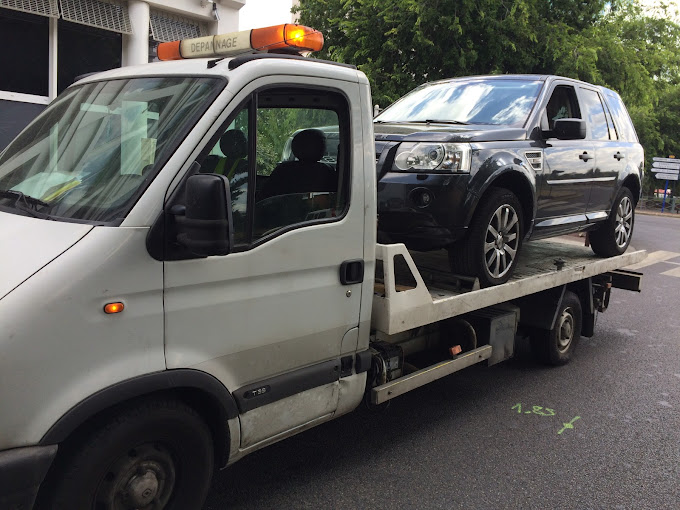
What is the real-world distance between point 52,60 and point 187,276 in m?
9.45

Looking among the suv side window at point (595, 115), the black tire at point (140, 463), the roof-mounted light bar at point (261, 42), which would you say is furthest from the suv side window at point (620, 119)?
the black tire at point (140, 463)

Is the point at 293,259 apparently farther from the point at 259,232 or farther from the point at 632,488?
the point at 632,488

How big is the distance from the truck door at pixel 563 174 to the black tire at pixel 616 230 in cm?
71

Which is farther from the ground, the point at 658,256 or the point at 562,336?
the point at 562,336

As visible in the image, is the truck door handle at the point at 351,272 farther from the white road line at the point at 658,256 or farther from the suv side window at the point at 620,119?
the white road line at the point at 658,256

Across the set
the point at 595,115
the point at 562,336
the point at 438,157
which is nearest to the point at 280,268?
the point at 438,157

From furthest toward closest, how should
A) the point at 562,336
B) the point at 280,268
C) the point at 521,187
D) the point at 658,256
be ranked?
1. the point at 658,256
2. the point at 562,336
3. the point at 521,187
4. the point at 280,268

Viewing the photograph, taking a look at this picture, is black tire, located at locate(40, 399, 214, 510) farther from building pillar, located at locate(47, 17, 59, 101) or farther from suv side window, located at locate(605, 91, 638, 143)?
building pillar, located at locate(47, 17, 59, 101)

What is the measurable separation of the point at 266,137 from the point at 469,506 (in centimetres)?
226

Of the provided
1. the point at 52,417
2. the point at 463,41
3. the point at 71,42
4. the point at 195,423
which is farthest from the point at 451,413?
the point at 463,41

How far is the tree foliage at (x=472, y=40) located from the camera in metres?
14.6

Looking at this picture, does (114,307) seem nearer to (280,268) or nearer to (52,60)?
(280,268)

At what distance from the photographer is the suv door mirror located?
16.5ft

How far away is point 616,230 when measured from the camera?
6.47m
